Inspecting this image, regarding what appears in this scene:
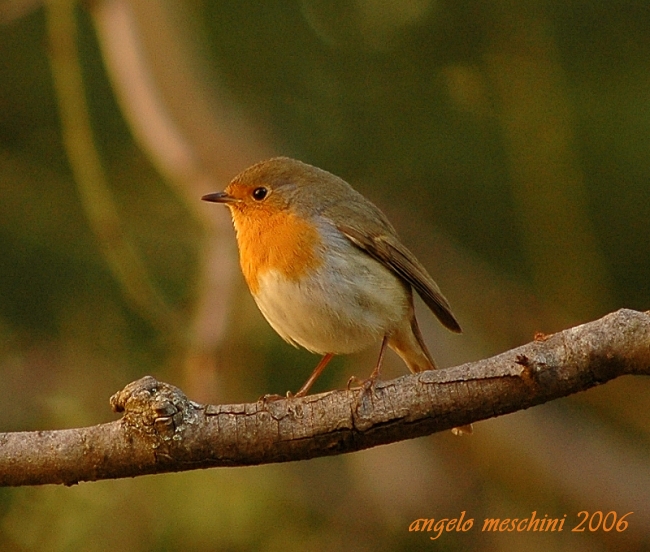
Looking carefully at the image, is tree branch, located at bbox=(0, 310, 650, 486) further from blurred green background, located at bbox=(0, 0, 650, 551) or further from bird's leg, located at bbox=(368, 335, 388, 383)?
blurred green background, located at bbox=(0, 0, 650, 551)

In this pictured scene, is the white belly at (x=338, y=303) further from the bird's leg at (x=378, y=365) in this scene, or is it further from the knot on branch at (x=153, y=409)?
the knot on branch at (x=153, y=409)

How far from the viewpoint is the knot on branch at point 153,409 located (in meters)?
2.98

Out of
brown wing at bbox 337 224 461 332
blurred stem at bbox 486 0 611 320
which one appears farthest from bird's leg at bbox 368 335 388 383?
blurred stem at bbox 486 0 611 320

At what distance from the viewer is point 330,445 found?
9.98ft

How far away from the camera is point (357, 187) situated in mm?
6207

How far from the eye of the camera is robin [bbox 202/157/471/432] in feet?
13.3

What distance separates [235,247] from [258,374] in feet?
2.42

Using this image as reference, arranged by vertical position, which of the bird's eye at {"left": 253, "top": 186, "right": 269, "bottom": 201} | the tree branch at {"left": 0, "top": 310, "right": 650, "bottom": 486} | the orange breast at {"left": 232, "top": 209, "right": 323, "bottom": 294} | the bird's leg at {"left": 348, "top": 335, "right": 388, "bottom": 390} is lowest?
the tree branch at {"left": 0, "top": 310, "right": 650, "bottom": 486}

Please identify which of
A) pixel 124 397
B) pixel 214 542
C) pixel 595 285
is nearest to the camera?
pixel 124 397

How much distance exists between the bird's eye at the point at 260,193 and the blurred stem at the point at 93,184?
2.27ft

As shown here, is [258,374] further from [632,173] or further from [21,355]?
[632,173]

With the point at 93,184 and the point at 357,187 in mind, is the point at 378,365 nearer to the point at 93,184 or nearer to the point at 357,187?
the point at 93,184

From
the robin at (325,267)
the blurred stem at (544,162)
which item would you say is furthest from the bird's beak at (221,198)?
the blurred stem at (544,162)

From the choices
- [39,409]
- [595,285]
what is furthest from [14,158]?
[595,285]
